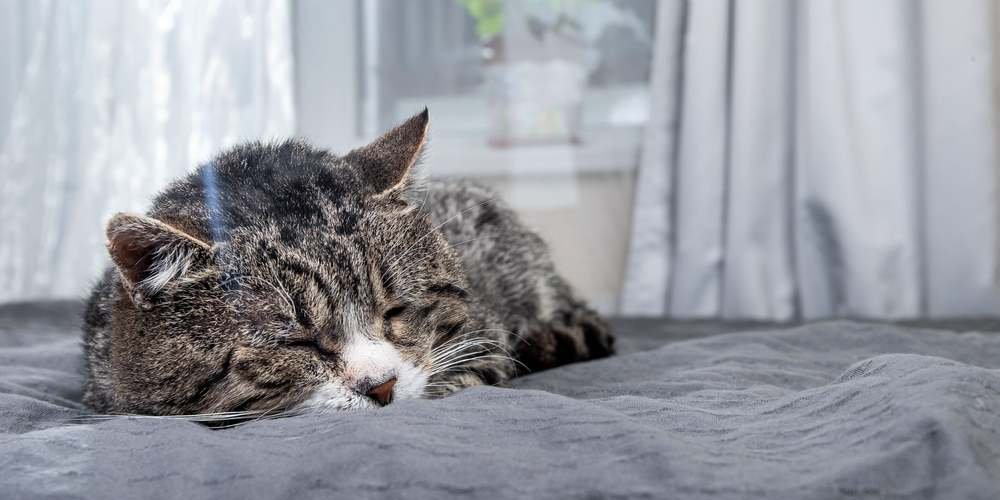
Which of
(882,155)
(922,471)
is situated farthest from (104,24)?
(922,471)

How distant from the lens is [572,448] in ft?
2.59


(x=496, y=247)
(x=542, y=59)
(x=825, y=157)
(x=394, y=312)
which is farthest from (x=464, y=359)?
(x=542, y=59)

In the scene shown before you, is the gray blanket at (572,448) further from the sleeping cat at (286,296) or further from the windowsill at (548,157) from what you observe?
the windowsill at (548,157)

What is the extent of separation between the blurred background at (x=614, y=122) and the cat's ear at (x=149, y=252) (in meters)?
1.63

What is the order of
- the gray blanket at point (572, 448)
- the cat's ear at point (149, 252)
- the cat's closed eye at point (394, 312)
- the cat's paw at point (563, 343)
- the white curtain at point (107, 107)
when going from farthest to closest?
the white curtain at point (107, 107) → the cat's paw at point (563, 343) → the cat's closed eye at point (394, 312) → the cat's ear at point (149, 252) → the gray blanket at point (572, 448)

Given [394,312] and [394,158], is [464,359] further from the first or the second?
[394,158]

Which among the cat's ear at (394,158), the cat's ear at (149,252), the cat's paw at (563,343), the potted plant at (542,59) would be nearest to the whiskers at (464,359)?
the cat's paw at (563,343)

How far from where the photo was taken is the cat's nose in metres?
1.02

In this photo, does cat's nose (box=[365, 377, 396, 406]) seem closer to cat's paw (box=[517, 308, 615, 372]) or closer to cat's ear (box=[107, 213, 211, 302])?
cat's ear (box=[107, 213, 211, 302])

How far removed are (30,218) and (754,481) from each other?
267 centimetres

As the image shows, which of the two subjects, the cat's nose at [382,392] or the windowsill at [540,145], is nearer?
the cat's nose at [382,392]

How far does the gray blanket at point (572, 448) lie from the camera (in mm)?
705

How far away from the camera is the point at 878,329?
1.59 m

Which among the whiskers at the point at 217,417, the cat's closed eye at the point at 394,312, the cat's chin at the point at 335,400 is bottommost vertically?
the whiskers at the point at 217,417
